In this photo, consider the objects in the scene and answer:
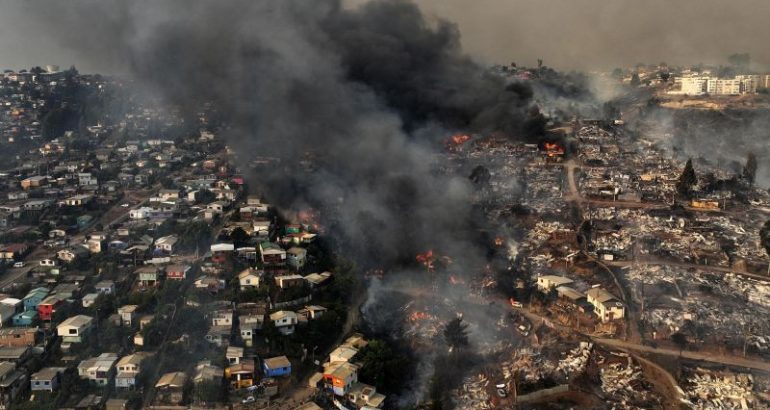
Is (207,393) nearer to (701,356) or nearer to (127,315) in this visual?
(127,315)

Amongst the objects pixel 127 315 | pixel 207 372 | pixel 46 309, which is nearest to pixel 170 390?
pixel 207 372

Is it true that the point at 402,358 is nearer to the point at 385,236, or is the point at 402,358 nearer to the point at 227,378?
the point at 227,378

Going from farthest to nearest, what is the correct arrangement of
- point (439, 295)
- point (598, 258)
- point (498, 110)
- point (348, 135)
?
point (498, 110)
point (348, 135)
point (598, 258)
point (439, 295)

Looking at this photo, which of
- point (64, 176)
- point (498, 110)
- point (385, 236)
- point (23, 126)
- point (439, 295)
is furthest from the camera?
point (23, 126)

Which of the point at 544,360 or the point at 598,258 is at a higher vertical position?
the point at 598,258

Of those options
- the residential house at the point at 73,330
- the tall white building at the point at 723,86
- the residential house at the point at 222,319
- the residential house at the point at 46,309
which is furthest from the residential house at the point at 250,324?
the tall white building at the point at 723,86

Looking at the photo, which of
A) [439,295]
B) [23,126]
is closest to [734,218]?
[439,295]

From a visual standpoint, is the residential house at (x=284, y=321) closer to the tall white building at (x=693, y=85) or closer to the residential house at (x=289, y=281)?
the residential house at (x=289, y=281)

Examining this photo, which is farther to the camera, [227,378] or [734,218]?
[734,218]

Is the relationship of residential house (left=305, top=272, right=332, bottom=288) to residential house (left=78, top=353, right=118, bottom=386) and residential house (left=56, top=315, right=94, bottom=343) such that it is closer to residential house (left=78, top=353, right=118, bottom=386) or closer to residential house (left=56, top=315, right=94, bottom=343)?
residential house (left=78, top=353, right=118, bottom=386)
